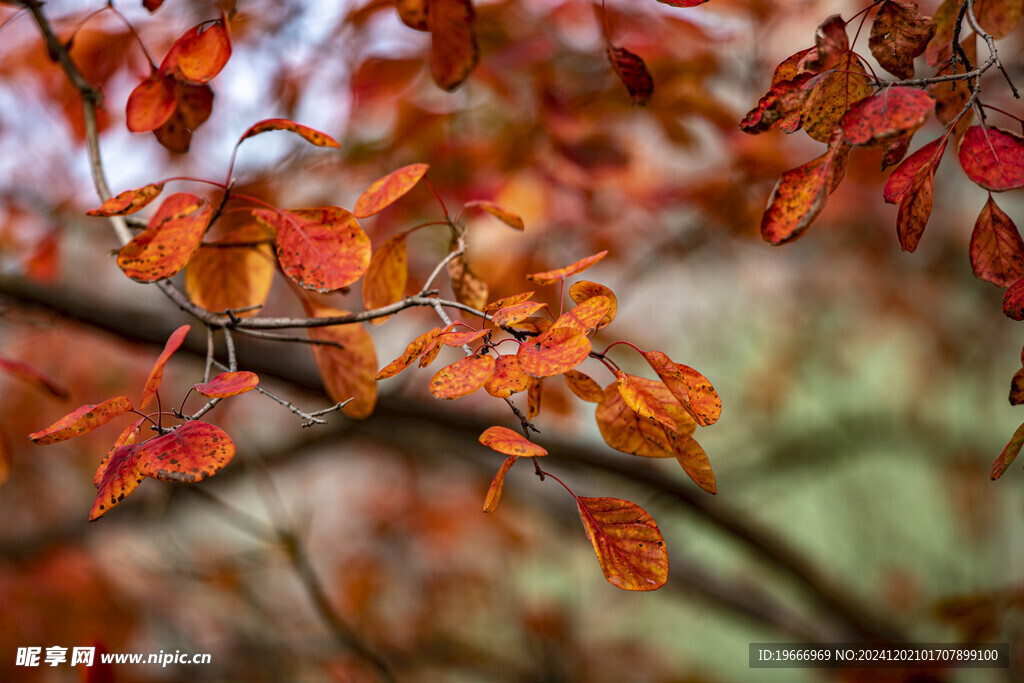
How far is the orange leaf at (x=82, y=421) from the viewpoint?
9.7 inches

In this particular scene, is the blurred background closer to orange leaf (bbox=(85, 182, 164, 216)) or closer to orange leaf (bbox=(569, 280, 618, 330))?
orange leaf (bbox=(85, 182, 164, 216))

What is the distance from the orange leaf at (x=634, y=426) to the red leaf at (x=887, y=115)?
0.43 feet

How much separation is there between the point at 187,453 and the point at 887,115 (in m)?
0.29

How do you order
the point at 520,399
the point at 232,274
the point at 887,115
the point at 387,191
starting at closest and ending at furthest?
1. the point at 887,115
2. the point at 387,191
3. the point at 232,274
4. the point at 520,399

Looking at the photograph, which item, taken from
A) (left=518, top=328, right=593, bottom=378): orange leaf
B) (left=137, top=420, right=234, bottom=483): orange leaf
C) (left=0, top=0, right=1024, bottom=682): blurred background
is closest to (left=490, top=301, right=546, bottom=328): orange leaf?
(left=518, top=328, right=593, bottom=378): orange leaf

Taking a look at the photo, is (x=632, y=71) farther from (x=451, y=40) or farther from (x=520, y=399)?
(x=520, y=399)

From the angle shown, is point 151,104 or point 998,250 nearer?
point 998,250

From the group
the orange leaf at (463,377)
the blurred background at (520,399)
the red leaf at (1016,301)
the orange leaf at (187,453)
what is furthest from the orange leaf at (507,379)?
the blurred background at (520,399)

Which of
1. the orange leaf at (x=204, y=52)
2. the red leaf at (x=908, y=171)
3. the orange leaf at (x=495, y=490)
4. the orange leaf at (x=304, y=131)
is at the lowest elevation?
the orange leaf at (x=495, y=490)

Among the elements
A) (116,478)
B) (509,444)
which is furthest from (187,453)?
(509,444)

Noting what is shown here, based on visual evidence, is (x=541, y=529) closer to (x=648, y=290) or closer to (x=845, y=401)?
(x=648, y=290)

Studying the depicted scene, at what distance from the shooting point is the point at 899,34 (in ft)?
0.88

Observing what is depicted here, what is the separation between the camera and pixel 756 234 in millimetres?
943

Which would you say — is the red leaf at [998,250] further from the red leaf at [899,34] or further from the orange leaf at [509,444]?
the orange leaf at [509,444]
